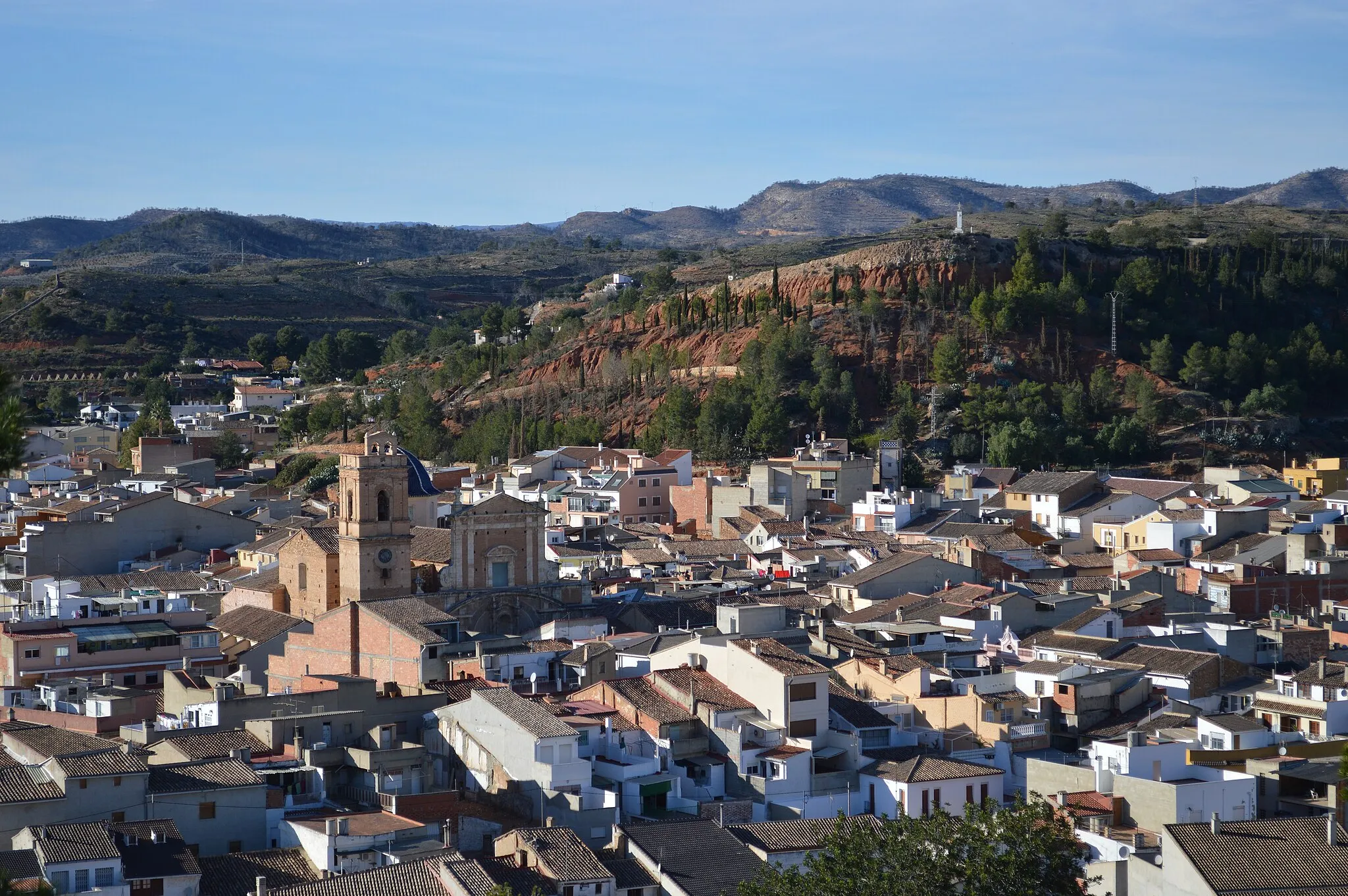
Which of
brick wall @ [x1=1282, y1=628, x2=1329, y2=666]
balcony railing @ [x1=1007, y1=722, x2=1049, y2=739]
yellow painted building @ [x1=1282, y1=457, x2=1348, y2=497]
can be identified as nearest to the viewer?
balcony railing @ [x1=1007, y1=722, x2=1049, y2=739]

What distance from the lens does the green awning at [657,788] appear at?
2577cm

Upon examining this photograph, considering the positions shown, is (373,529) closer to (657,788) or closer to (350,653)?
(350,653)

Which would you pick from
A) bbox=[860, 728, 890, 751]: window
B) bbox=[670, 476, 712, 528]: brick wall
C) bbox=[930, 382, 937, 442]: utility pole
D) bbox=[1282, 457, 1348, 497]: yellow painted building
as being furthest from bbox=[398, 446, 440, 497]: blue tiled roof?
bbox=[930, 382, 937, 442]: utility pole

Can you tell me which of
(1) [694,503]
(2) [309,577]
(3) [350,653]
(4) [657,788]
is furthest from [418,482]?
(4) [657,788]

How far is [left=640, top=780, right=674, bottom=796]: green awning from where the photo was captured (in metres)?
25.8

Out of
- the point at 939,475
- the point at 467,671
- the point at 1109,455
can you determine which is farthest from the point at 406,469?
the point at 1109,455

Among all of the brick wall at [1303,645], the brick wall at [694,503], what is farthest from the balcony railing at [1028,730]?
the brick wall at [694,503]

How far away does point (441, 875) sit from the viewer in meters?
20.6

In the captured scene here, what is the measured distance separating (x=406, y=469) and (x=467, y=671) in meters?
8.60

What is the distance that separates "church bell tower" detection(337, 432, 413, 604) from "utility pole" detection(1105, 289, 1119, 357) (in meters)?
46.4

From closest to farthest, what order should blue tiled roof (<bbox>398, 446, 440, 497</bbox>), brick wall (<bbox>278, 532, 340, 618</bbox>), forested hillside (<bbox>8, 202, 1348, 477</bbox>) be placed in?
brick wall (<bbox>278, 532, 340, 618</bbox>), blue tiled roof (<bbox>398, 446, 440, 497</bbox>), forested hillside (<bbox>8, 202, 1348, 477</bbox>)

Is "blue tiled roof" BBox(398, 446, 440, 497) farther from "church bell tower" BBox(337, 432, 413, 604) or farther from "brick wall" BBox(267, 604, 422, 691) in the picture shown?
"brick wall" BBox(267, 604, 422, 691)

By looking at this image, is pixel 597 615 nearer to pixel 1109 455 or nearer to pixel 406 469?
pixel 406 469

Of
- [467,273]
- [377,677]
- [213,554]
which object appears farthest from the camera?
[467,273]
